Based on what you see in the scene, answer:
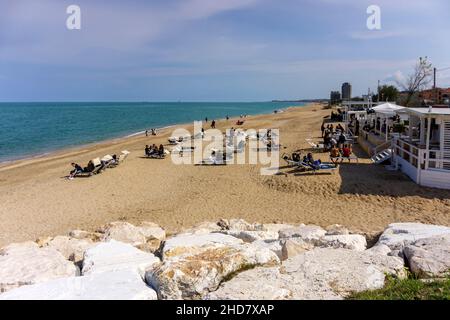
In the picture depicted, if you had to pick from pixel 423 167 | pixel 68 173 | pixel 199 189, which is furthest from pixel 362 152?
pixel 68 173

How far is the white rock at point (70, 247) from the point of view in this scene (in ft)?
21.4

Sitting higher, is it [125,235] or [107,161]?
[107,161]

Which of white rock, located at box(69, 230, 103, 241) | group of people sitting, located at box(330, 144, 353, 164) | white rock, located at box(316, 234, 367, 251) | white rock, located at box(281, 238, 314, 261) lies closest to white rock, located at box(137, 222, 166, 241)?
white rock, located at box(69, 230, 103, 241)

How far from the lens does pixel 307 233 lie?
704 cm

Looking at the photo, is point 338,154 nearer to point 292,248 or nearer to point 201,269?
point 292,248

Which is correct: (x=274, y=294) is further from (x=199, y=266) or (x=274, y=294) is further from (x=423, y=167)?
(x=423, y=167)

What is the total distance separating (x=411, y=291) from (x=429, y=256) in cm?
105

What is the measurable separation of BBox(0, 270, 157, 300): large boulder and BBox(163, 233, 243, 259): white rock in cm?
82

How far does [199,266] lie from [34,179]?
16.6 m

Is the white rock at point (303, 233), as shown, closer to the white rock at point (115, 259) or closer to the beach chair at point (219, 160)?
the white rock at point (115, 259)

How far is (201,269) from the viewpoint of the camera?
4.55 m

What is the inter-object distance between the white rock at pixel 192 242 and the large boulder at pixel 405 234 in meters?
2.43

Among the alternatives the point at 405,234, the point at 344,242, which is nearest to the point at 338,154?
the point at 405,234

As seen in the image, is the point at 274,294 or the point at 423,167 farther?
the point at 423,167
